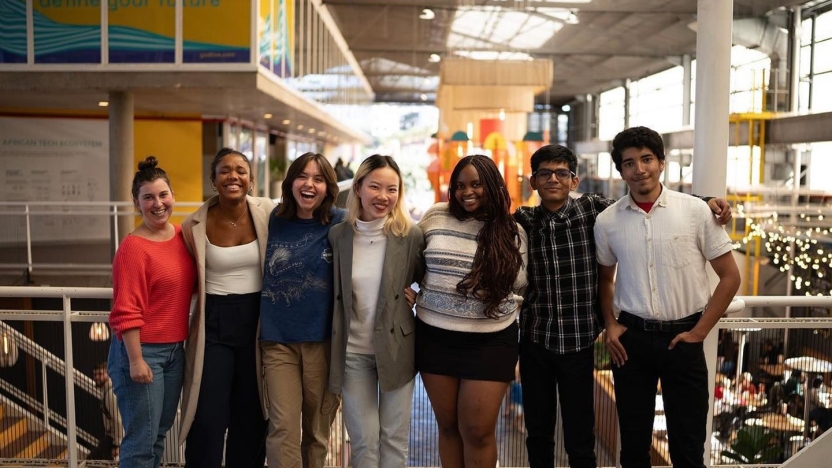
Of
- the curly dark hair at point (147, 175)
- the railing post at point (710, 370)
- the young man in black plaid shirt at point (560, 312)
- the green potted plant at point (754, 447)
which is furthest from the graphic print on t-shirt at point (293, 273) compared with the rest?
the green potted plant at point (754, 447)

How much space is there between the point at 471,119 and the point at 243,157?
42.1ft

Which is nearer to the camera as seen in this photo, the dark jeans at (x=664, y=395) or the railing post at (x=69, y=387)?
the dark jeans at (x=664, y=395)

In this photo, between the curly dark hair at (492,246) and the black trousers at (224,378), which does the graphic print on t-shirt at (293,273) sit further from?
the curly dark hair at (492,246)

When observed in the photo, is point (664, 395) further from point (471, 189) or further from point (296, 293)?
point (296, 293)

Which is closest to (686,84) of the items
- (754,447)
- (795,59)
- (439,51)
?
(795,59)

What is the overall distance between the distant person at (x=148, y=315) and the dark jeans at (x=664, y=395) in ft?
5.95

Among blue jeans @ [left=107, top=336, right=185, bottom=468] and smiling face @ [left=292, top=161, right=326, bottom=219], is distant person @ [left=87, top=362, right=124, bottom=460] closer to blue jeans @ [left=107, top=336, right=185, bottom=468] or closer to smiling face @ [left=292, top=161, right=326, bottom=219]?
blue jeans @ [left=107, top=336, right=185, bottom=468]

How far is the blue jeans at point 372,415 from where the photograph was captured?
3.20 metres

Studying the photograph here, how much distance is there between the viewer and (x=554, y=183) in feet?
10.4

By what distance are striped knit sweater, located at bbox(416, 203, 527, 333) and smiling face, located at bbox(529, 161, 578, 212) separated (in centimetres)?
18

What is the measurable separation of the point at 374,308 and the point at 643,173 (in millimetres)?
1198

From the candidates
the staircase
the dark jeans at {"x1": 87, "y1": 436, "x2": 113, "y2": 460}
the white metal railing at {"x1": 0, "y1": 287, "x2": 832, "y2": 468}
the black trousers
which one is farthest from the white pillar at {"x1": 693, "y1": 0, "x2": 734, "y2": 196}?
the staircase

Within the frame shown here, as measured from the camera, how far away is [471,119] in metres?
15.8

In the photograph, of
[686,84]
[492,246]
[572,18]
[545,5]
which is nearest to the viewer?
[492,246]
